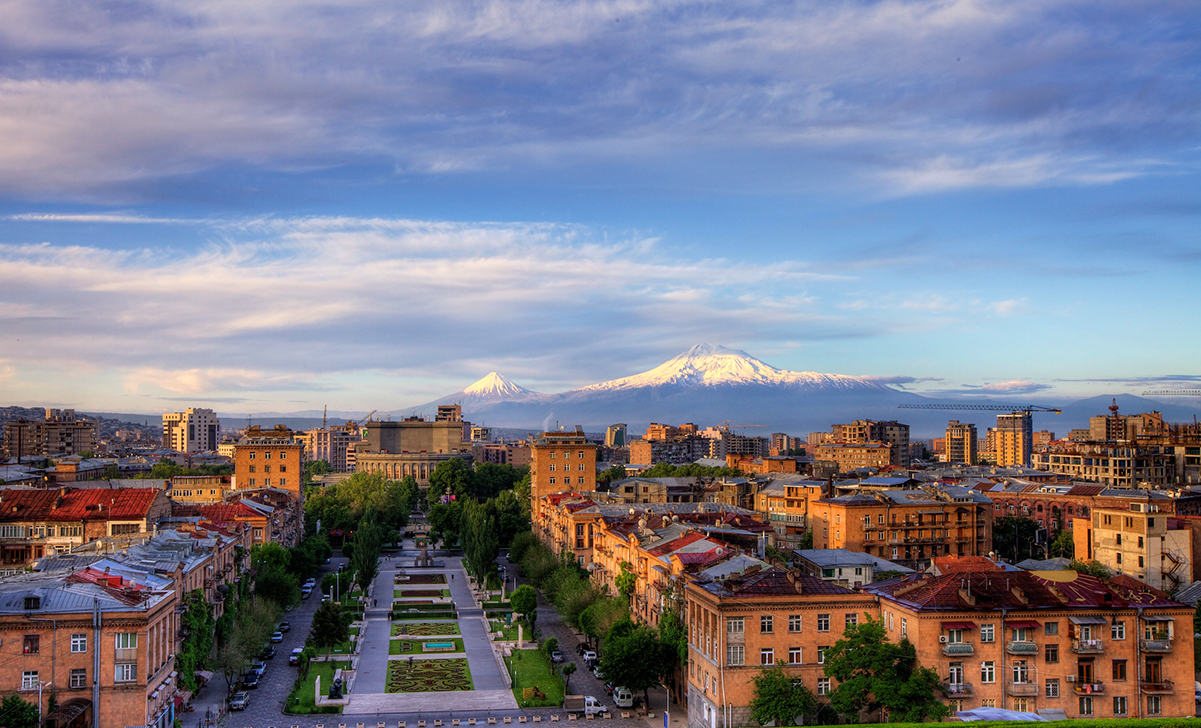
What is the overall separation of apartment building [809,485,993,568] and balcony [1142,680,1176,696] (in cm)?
4193

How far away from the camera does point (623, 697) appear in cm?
6412

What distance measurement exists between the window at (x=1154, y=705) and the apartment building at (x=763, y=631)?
514 inches

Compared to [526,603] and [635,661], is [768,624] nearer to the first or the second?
[635,661]

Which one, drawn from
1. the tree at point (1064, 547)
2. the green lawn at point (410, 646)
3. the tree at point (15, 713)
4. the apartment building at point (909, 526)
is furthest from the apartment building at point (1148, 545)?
the tree at point (15, 713)

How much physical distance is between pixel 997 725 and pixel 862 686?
6854 mm

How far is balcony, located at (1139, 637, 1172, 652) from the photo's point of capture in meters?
51.2

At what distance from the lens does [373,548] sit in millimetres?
101562

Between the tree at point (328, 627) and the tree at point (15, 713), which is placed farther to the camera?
the tree at point (328, 627)

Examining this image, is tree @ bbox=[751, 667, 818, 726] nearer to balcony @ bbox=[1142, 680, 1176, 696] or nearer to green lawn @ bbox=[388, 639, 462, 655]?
balcony @ bbox=[1142, 680, 1176, 696]

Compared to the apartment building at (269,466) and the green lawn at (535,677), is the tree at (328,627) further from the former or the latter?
the apartment building at (269,466)

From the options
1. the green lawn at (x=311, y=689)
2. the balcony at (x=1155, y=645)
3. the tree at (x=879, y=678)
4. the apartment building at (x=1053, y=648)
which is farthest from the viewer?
the green lawn at (x=311, y=689)

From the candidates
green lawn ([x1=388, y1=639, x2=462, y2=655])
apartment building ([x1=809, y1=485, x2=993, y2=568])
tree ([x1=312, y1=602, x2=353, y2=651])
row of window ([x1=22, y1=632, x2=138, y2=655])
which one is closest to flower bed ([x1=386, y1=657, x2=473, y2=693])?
green lawn ([x1=388, y1=639, x2=462, y2=655])

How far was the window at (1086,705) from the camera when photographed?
50281 mm

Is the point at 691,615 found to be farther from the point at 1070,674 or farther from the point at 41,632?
the point at 41,632
